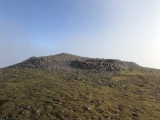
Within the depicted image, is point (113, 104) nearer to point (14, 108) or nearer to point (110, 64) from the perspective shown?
point (14, 108)

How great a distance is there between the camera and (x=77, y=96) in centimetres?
5988

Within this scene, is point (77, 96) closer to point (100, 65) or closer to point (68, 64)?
point (100, 65)

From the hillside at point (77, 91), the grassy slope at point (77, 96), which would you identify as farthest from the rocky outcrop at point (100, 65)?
the grassy slope at point (77, 96)

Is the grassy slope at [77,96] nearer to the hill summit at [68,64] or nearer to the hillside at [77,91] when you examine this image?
the hillside at [77,91]

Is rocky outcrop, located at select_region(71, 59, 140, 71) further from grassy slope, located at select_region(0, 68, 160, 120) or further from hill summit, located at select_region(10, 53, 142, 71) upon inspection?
grassy slope, located at select_region(0, 68, 160, 120)

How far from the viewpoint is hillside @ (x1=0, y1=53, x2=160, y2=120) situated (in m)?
50.8

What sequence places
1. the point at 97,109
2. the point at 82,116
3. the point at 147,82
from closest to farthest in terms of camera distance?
the point at 82,116, the point at 97,109, the point at 147,82

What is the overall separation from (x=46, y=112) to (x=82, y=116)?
21.5ft

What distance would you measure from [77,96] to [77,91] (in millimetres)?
3868

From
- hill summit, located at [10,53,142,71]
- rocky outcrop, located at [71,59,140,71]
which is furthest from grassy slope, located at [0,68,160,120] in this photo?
hill summit, located at [10,53,142,71]

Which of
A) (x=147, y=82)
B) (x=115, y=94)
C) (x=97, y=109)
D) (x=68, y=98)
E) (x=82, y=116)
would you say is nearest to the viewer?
(x=82, y=116)

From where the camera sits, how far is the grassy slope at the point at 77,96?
50.4 metres

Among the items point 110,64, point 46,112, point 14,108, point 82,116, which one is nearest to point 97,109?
point 82,116

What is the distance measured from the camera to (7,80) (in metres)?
71.7
